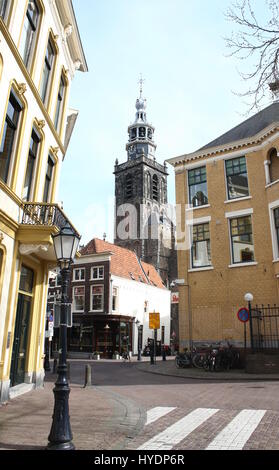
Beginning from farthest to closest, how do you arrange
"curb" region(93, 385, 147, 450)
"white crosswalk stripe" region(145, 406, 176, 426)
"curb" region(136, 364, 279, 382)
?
"curb" region(136, 364, 279, 382), "white crosswalk stripe" region(145, 406, 176, 426), "curb" region(93, 385, 147, 450)

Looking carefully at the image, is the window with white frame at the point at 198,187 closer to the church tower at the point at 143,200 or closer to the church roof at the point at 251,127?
the church roof at the point at 251,127

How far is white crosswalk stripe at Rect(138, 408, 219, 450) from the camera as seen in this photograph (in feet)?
18.7

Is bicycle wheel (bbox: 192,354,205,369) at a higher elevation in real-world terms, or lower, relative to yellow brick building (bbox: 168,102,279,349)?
lower

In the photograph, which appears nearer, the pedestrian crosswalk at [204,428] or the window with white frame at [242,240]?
the pedestrian crosswalk at [204,428]

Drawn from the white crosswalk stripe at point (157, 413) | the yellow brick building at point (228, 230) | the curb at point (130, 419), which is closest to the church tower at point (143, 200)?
the yellow brick building at point (228, 230)

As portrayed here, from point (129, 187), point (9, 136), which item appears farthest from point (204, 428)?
point (129, 187)

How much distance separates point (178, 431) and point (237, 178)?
51.4 feet

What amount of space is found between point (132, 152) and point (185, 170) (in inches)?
2433

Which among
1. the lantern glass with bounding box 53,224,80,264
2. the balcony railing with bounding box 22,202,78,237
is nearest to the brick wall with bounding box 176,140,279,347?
the balcony railing with bounding box 22,202,78,237

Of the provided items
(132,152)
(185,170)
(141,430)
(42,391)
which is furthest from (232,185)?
(132,152)

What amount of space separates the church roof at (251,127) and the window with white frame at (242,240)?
4591mm

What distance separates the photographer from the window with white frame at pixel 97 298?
1411 inches

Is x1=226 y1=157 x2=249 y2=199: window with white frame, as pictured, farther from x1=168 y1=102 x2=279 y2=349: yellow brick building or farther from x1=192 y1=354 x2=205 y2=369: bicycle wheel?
x1=192 y1=354 x2=205 y2=369: bicycle wheel

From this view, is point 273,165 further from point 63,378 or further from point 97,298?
point 97,298
